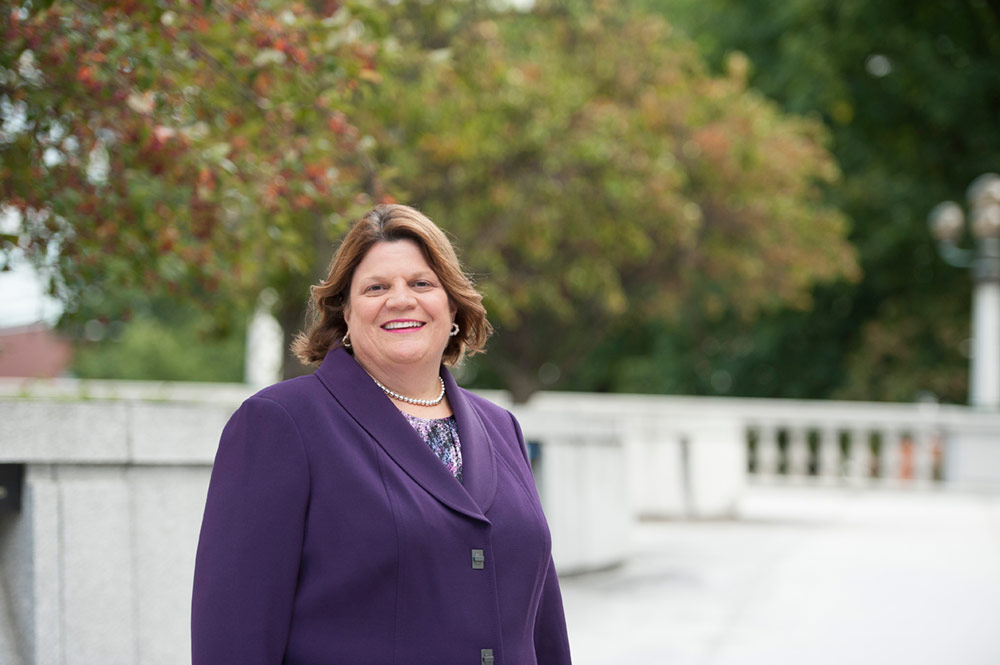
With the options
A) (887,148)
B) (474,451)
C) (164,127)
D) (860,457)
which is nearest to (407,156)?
(164,127)

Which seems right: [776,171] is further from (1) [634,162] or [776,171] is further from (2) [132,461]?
(2) [132,461]

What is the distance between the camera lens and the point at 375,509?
2393 mm

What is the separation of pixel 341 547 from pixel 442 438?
16.2 inches

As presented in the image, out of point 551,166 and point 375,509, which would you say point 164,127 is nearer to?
point 375,509

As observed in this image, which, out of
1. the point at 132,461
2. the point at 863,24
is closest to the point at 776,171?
the point at 863,24

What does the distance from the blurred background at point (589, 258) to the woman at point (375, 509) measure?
1.89 meters

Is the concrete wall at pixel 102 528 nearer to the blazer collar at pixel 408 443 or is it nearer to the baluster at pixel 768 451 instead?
the blazer collar at pixel 408 443

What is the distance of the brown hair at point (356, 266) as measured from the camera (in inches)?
104

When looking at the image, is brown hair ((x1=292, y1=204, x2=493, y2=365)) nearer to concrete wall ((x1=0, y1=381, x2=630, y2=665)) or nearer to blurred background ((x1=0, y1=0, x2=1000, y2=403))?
concrete wall ((x1=0, y1=381, x2=630, y2=665))

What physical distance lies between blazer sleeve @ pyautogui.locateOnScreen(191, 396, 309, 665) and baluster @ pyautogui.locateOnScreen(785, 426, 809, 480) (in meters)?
14.7

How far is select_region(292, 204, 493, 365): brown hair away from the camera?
2.65 metres

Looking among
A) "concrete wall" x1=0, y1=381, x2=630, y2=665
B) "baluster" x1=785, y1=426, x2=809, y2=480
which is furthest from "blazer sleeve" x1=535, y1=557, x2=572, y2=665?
"baluster" x1=785, y1=426, x2=809, y2=480

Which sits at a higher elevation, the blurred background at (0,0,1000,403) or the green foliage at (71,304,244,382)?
the blurred background at (0,0,1000,403)

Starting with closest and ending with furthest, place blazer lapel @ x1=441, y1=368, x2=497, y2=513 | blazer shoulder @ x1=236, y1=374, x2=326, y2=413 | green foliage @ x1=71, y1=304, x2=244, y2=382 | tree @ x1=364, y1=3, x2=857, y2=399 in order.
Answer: blazer shoulder @ x1=236, y1=374, x2=326, y2=413 → blazer lapel @ x1=441, y1=368, x2=497, y2=513 → tree @ x1=364, y1=3, x2=857, y2=399 → green foliage @ x1=71, y1=304, x2=244, y2=382
